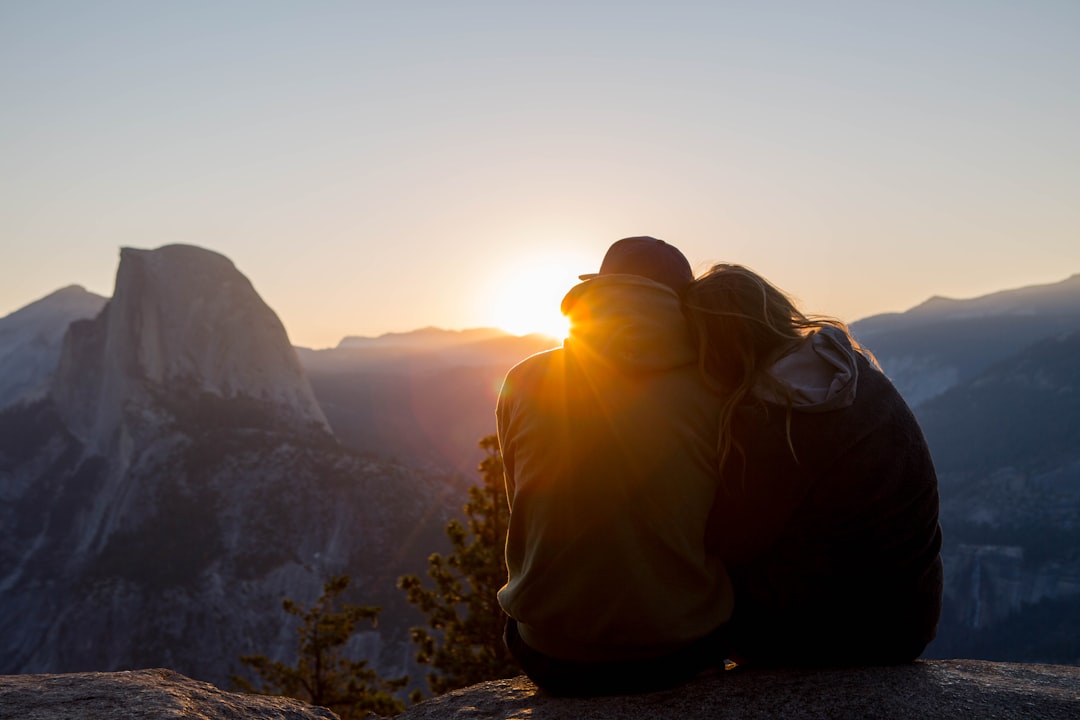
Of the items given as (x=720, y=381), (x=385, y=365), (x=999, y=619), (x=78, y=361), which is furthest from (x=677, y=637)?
(x=385, y=365)

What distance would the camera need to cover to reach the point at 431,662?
16938 mm

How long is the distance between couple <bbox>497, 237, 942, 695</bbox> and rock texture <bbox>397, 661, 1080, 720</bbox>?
0.47 feet

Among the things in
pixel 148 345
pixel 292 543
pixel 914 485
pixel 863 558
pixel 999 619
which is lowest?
pixel 999 619

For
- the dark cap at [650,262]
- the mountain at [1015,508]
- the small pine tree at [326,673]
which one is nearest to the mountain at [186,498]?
the small pine tree at [326,673]

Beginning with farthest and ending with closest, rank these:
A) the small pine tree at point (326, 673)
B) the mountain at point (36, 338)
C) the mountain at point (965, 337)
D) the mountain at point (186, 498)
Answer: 1. the mountain at point (965, 337)
2. the mountain at point (36, 338)
3. the mountain at point (186, 498)
4. the small pine tree at point (326, 673)

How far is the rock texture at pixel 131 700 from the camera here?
363 centimetres

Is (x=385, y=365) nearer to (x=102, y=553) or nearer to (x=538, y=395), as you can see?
(x=102, y=553)

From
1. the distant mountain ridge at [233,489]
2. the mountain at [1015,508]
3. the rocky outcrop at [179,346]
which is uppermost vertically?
the rocky outcrop at [179,346]

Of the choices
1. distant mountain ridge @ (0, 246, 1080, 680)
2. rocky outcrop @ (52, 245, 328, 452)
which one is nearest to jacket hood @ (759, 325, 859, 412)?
distant mountain ridge @ (0, 246, 1080, 680)

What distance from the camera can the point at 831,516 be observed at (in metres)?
A: 3.46

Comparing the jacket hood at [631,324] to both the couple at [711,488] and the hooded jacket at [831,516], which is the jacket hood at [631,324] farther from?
the hooded jacket at [831,516]

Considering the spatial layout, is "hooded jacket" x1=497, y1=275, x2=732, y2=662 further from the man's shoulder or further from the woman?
the woman

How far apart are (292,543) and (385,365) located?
98318 millimetres

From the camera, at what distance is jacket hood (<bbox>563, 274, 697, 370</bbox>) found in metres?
3.43
